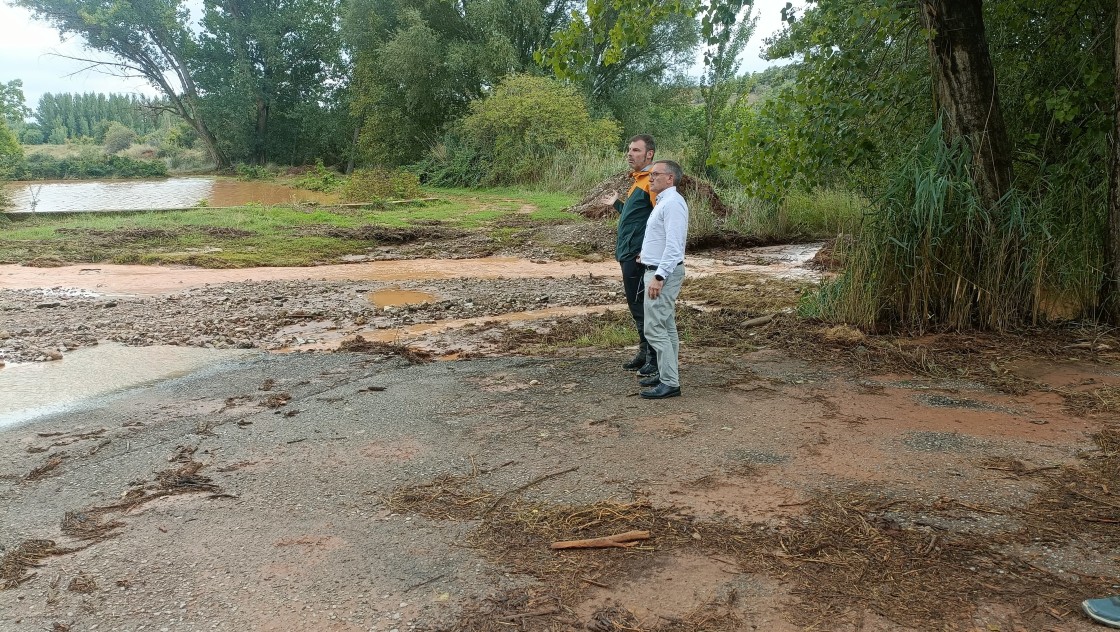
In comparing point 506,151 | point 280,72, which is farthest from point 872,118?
point 280,72

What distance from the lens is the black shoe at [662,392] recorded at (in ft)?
18.9

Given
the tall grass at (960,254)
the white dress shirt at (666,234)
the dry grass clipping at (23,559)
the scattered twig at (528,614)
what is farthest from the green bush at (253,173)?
the scattered twig at (528,614)

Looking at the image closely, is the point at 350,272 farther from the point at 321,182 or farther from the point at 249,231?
the point at 321,182

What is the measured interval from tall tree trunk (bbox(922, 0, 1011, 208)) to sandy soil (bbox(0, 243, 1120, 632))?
1.87m

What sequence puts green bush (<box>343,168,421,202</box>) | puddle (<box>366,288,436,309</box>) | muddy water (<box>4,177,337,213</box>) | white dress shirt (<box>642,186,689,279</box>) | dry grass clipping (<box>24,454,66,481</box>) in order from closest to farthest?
dry grass clipping (<box>24,454,66,481</box>)
white dress shirt (<box>642,186,689,279</box>)
puddle (<box>366,288,436,309</box>)
green bush (<box>343,168,421,202</box>)
muddy water (<box>4,177,337,213</box>)

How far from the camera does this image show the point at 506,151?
29922 millimetres

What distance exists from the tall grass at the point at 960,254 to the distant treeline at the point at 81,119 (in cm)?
6280

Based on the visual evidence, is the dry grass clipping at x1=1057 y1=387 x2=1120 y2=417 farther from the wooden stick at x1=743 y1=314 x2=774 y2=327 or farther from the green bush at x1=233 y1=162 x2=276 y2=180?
the green bush at x1=233 y1=162 x2=276 y2=180

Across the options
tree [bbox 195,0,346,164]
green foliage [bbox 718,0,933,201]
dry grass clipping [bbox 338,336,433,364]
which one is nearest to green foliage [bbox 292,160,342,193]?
tree [bbox 195,0,346,164]

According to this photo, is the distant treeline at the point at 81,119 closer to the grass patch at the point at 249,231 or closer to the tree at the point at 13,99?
the tree at the point at 13,99

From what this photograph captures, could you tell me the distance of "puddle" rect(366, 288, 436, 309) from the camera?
426 inches

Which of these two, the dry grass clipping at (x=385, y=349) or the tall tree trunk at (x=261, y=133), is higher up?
the tall tree trunk at (x=261, y=133)

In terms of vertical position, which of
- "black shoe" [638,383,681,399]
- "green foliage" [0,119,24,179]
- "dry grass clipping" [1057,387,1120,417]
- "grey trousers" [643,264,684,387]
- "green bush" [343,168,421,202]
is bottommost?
"dry grass clipping" [1057,387,1120,417]

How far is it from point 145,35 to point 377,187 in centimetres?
2175
